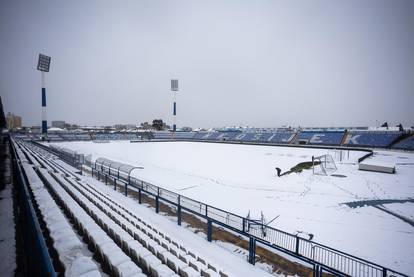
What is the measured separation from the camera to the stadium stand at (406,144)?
40388 millimetres

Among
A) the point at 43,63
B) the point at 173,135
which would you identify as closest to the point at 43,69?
the point at 43,63

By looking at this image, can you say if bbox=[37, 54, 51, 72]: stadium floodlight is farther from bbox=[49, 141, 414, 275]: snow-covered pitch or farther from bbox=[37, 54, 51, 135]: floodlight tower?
bbox=[49, 141, 414, 275]: snow-covered pitch

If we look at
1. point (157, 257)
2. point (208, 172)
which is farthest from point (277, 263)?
point (208, 172)

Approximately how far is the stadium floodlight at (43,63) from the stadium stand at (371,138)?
291 ft

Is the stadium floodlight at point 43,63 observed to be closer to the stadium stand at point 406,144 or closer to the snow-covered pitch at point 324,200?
the snow-covered pitch at point 324,200

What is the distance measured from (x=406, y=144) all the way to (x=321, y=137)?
1697 centimetres

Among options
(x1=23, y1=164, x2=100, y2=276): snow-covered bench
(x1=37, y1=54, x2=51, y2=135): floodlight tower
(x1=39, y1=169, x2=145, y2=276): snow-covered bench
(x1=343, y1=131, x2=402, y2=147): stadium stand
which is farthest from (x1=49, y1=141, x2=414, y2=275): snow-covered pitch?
(x1=37, y1=54, x2=51, y2=135): floodlight tower

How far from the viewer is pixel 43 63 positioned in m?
64.1

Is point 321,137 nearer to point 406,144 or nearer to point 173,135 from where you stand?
point 406,144

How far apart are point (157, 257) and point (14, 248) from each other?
12.0 feet

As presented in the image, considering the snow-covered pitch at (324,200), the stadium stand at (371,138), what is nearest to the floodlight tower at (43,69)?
the snow-covered pitch at (324,200)

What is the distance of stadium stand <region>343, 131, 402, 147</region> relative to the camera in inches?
1806

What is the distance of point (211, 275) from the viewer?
4.38 m

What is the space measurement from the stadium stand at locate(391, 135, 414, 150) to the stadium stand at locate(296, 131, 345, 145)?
10.5 metres
